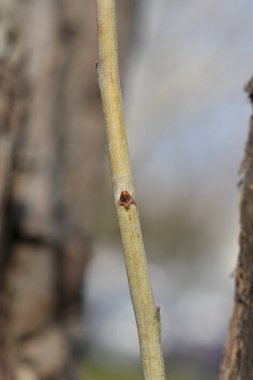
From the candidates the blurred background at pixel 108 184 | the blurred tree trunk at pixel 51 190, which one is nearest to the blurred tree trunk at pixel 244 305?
→ the blurred background at pixel 108 184

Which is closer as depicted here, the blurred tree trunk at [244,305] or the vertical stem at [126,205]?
the vertical stem at [126,205]

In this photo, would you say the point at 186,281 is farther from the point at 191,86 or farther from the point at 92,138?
the point at 92,138

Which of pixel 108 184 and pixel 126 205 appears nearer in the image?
pixel 126 205

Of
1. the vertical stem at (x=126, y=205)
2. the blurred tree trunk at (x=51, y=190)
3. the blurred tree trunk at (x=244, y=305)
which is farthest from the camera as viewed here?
the blurred tree trunk at (x=51, y=190)

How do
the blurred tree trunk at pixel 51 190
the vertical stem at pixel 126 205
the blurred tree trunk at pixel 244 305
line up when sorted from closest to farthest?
the vertical stem at pixel 126 205
the blurred tree trunk at pixel 244 305
the blurred tree trunk at pixel 51 190

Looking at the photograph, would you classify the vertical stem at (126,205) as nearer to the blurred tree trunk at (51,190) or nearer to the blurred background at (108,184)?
the blurred background at (108,184)

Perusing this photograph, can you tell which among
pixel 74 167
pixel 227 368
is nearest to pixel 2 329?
pixel 74 167

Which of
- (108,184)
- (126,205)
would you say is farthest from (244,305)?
(108,184)

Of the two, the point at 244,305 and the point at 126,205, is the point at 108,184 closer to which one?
the point at 244,305
